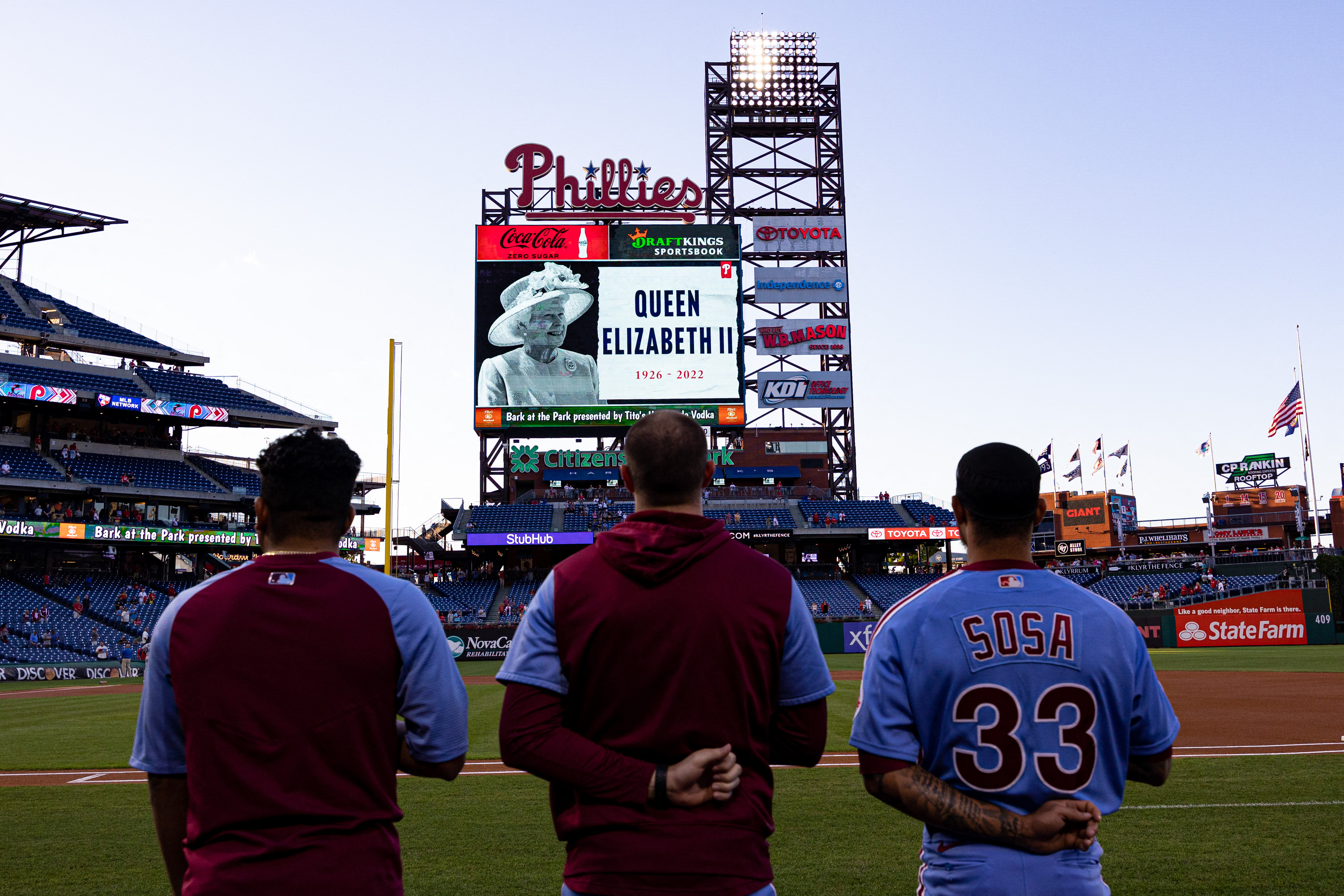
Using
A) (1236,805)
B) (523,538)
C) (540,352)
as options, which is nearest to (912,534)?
(523,538)

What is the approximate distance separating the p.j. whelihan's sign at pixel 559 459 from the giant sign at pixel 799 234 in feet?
35.6

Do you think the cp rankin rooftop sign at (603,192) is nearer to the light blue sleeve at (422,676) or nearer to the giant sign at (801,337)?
the giant sign at (801,337)

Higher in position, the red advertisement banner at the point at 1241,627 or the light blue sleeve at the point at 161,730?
the light blue sleeve at the point at 161,730

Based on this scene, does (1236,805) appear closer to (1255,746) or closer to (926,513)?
(1255,746)

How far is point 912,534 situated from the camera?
4838cm

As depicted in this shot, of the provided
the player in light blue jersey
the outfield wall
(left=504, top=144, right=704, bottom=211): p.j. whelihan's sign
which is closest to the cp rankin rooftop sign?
(left=504, top=144, right=704, bottom=211): p.j. whelihan's sign

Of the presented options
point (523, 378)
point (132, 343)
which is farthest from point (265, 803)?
point (132, 343)

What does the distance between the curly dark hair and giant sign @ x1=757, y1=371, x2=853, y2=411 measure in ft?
146

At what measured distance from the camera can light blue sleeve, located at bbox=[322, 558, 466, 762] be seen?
2.71 m

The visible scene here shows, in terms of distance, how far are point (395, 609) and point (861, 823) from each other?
20.4ft

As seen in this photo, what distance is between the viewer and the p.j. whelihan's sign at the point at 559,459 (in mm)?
46781

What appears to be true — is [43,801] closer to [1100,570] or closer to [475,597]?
[475,597]

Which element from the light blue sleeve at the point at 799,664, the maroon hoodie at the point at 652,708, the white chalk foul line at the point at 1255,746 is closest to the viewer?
the maroon hoodie at the point at 652,708

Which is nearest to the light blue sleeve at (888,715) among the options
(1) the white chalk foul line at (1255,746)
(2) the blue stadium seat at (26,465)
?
(1) the white chalk foul line at (1255,746)
